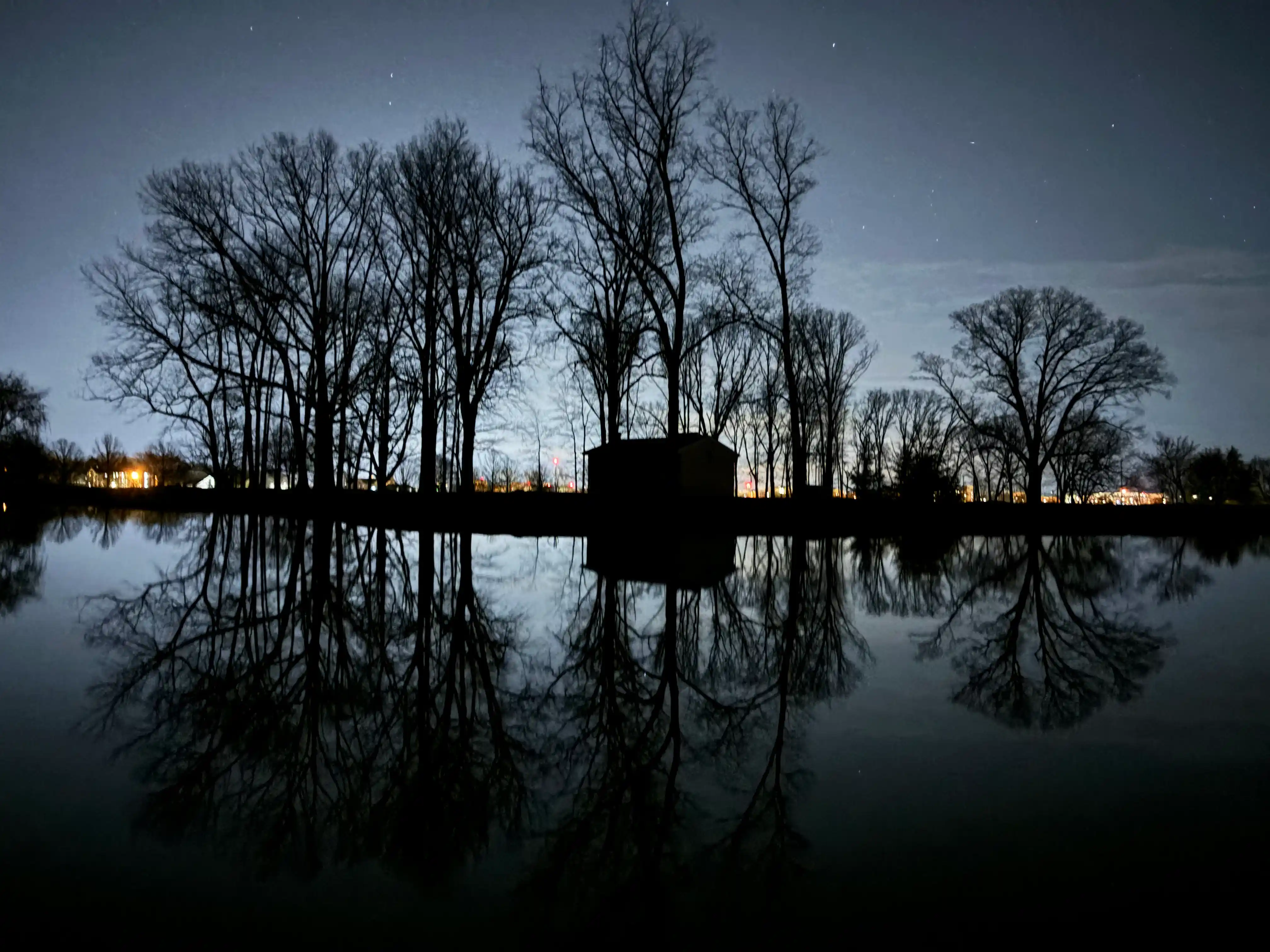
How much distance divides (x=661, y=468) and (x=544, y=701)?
92.0 feet

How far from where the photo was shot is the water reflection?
2.96 metres

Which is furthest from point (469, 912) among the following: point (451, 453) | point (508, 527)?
point (451, 453)

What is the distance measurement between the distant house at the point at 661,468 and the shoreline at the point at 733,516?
1.73 m

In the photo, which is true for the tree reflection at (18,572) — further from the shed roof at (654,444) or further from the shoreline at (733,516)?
the shed roof at (654,444)

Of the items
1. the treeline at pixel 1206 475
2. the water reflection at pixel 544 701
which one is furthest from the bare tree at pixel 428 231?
the treeline at pixel 1206 475

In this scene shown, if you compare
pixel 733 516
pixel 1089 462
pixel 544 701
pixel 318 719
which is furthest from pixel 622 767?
pixel 1089 462

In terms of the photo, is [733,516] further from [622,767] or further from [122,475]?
[122,475]

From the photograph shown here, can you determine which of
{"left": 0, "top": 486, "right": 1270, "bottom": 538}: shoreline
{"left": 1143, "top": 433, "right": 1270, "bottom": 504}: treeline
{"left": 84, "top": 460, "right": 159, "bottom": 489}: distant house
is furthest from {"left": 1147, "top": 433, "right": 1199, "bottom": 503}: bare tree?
{"left": 84, "top": 460, "right": 159, "bottom": 489}: distant house

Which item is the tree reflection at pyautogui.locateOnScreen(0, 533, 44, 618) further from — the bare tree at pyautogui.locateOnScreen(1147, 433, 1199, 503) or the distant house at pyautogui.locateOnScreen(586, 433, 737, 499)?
the bare tree at pyautogui.locateOnScreen(1147, 433, 1199, 503)

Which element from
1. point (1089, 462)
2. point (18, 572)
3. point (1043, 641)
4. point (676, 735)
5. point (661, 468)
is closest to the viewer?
point (676, 735)

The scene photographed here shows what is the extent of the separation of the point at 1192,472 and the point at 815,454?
157 feet

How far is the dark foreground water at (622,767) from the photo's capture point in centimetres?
255

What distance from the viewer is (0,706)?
4.56 meters

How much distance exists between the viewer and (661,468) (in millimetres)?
32812
